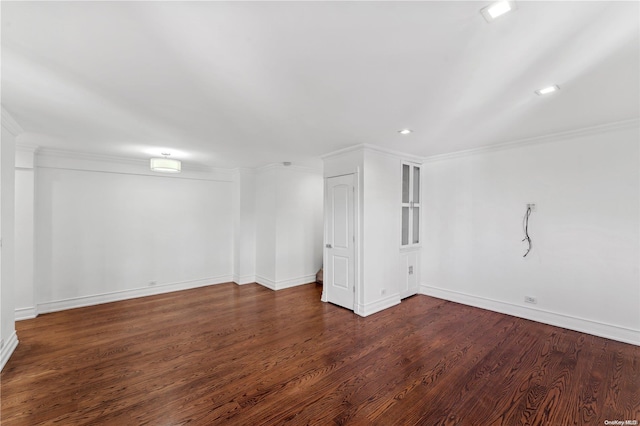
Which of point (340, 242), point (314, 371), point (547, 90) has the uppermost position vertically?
point (547, 90)

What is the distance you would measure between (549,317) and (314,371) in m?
3.34

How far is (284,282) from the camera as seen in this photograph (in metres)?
5.46

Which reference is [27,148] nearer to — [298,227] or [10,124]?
[10,124]

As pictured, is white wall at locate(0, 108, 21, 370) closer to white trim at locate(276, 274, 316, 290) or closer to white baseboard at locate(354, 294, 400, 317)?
white trim at locate(276, 274, 316, 290)

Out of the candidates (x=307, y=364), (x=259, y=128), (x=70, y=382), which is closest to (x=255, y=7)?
(x=259, y=128)

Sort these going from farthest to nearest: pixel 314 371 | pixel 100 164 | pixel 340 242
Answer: pixel 100 164
pixel 340 242
pixel 314 371

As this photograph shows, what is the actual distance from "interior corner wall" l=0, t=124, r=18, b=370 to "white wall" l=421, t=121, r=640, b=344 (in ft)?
18.8

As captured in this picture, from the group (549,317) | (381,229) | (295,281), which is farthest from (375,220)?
(549,317)

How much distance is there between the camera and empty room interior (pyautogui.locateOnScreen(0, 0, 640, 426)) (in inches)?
62.8

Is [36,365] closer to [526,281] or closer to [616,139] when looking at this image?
[526,281]

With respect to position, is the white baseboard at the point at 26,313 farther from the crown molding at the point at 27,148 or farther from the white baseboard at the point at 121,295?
the crown molding at the point at 27,148

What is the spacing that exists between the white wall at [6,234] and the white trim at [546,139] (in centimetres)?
566

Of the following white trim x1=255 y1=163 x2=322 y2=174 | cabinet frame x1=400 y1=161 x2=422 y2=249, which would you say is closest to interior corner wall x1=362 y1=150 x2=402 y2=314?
cabinet frame x1=400 y1=161 x2=422 y2=249

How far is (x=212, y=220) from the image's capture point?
5.79 meters
